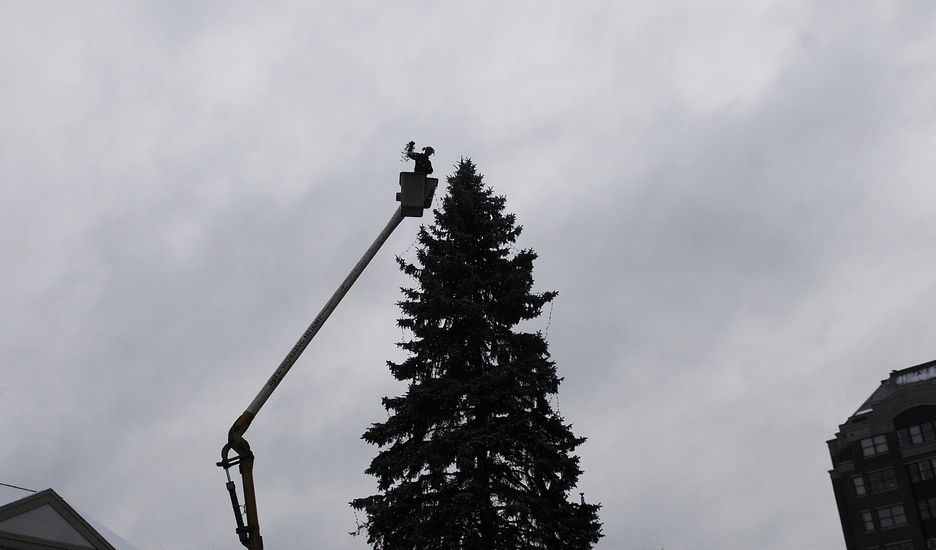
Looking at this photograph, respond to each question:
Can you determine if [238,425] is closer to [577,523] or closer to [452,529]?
[452,529]

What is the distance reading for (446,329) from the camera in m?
22.9

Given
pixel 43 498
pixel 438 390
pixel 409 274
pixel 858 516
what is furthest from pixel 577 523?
pixel 858 516

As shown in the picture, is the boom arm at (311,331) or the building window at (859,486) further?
the building window at (859,486)

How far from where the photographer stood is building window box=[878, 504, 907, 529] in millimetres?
59438

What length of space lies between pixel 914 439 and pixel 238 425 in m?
63.5

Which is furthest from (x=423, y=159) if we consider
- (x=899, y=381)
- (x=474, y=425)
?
(x=899, y=381)

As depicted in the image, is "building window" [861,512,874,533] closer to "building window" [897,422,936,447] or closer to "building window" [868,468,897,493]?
"building window" [868,468,897,493]

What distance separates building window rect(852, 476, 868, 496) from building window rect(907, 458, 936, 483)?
11.7 feet

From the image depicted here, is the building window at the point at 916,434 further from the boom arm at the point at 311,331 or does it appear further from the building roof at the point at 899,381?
the boom arm at the point at 311,331

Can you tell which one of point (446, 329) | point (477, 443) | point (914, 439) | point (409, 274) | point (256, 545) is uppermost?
point (914, 439)

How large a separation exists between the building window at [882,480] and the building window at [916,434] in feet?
8.06

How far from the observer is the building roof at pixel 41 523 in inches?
648

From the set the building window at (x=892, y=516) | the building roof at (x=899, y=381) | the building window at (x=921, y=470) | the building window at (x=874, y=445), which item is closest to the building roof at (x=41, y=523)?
the building window at (x=892, y=516)

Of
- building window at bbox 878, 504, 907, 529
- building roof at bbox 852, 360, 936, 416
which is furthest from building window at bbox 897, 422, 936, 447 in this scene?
building window at bbox 878, 504, 907, 529
